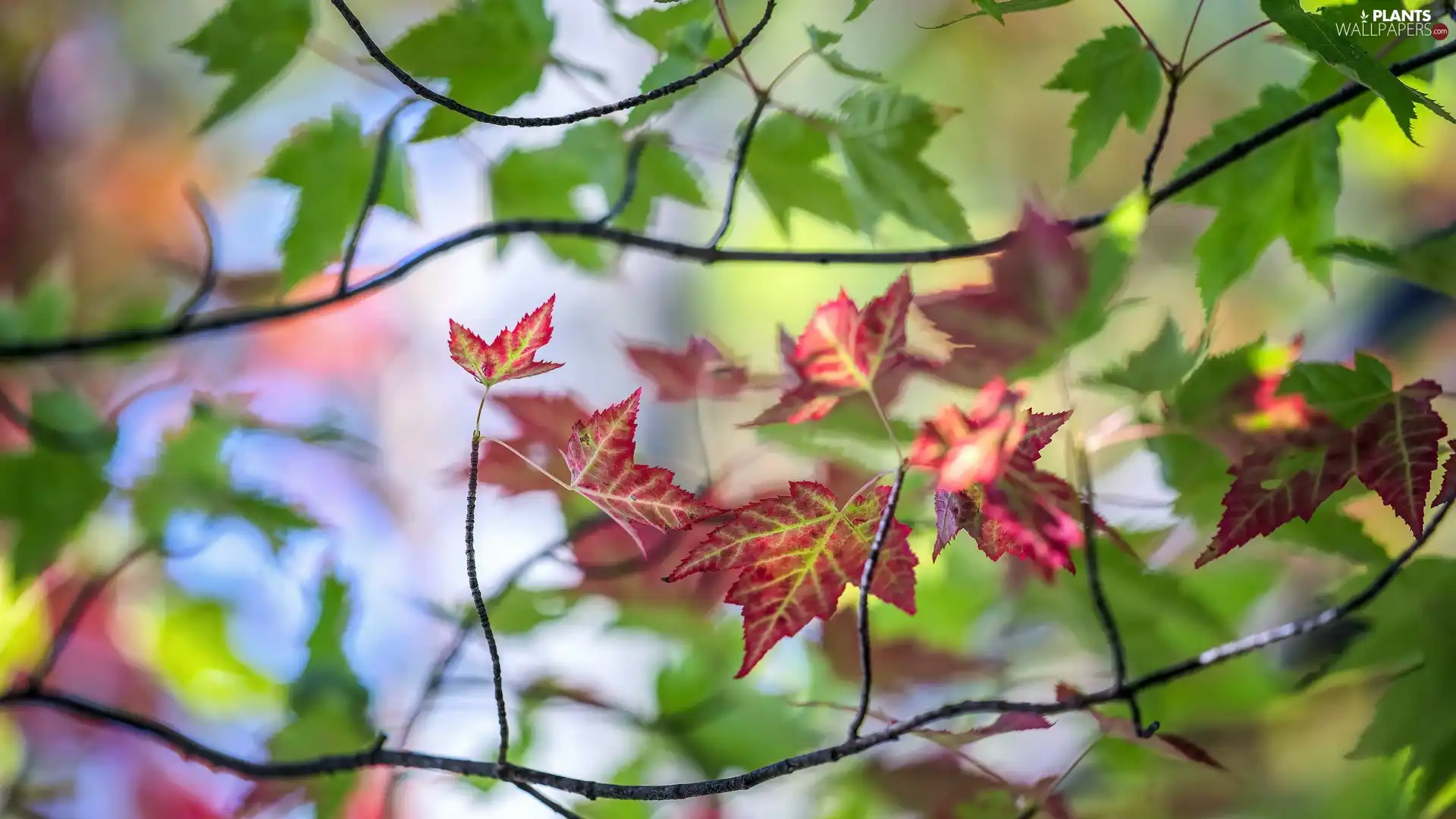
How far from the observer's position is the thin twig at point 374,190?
36 cm

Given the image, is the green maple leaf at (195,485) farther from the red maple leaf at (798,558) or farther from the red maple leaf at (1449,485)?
the red maple leaf at (1449,485)

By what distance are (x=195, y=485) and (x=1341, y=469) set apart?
0.58 meters

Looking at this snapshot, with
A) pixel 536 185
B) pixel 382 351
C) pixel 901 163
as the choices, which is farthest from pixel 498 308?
pixel 901 163

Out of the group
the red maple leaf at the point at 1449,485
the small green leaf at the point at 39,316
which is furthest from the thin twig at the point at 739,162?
the small green leaf at the point at 39,316

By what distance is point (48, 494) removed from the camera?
20.9 inches

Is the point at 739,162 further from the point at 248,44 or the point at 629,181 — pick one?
the point at 248,44

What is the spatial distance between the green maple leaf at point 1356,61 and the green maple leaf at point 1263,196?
9 centimetres

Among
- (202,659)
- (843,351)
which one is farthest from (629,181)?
(202,659)

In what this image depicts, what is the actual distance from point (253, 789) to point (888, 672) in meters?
0.32

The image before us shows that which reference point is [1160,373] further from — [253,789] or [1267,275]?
[1267,275]

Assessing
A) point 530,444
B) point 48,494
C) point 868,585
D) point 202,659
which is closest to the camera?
point 868,585

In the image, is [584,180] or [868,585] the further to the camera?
[584,180]

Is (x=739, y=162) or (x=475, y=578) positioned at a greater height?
(x=739, y=162)

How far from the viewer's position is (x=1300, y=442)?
0.98ft
